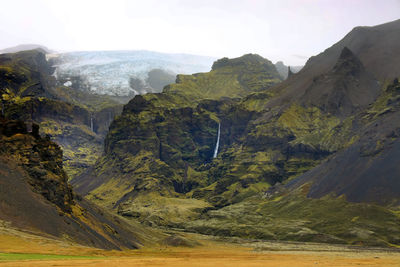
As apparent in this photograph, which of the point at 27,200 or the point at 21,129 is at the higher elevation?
the point at 21,129

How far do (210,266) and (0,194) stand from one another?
6602 cm

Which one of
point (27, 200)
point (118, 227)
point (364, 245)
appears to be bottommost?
point (364, 245)

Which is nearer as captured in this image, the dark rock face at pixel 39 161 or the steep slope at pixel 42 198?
the steep slope at pixel 42 198

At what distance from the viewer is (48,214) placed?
116500mm

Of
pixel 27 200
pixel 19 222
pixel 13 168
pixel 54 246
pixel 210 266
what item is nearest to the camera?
pixel 210 266

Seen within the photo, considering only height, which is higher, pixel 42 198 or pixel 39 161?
pixel 39 161

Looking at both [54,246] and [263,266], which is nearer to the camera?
[263,266]

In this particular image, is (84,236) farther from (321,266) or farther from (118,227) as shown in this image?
(321,266)

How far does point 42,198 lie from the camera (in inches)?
4948

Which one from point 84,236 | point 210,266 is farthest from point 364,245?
point 210,266

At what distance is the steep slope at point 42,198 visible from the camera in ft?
362

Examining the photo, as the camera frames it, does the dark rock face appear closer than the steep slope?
No

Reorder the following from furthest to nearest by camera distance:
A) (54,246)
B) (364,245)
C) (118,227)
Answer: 1. (364,245)
2. (118,227)
3. (54,246)

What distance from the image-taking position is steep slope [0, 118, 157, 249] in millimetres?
110250
